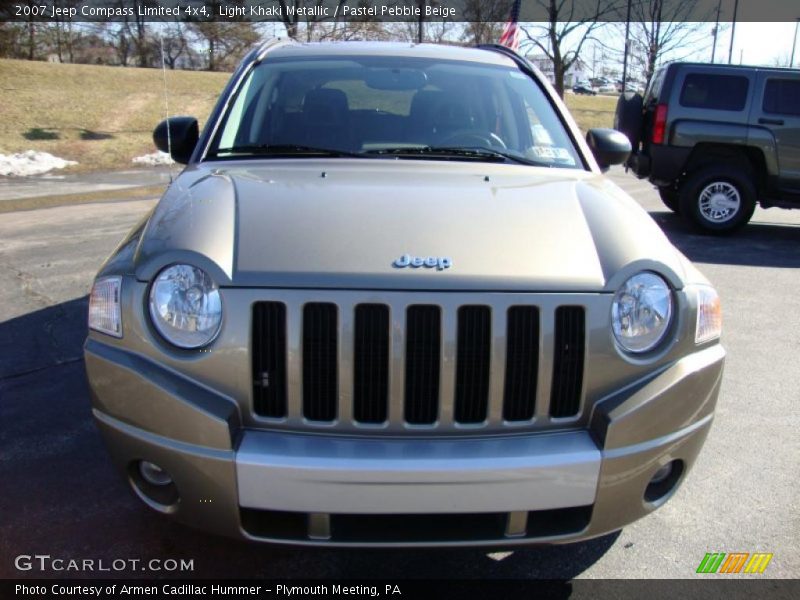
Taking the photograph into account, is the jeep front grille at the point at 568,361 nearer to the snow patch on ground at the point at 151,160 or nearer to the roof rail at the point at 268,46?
the roof rail at the point at 268,46

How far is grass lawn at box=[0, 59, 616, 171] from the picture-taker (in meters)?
16.8

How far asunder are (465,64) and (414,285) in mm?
2256

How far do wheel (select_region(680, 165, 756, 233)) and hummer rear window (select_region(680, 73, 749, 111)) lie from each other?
81cm

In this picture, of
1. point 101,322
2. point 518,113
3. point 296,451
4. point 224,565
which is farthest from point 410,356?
point 518,113

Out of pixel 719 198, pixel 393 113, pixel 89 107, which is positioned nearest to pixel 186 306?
pixel 393 113

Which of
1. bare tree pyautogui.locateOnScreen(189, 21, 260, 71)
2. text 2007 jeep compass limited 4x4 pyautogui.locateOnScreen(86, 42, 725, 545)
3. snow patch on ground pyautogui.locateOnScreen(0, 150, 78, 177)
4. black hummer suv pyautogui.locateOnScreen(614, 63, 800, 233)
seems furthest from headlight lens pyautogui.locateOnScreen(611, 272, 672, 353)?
bare tree pyautogui.locateOnScreen(189, 21, 260, 71)

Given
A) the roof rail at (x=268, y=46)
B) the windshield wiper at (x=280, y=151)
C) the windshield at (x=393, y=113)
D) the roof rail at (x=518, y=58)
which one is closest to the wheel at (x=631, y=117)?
the roof rail at (x=518, y=58)

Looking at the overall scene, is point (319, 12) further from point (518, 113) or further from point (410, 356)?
point (410, 356)

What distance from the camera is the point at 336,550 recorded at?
2.13 metres

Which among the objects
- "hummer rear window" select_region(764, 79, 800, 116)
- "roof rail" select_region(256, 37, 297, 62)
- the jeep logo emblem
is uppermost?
"roof rail" select_region(256, 37, 297, 62)

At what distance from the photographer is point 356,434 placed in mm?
2133

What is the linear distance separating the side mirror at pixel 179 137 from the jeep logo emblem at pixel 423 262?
6.62ft

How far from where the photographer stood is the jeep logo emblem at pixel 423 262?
2.18 m

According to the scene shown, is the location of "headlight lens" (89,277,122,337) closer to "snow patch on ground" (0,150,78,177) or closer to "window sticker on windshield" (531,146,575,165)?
"window sticker on windshield" (531,146,575,165)
